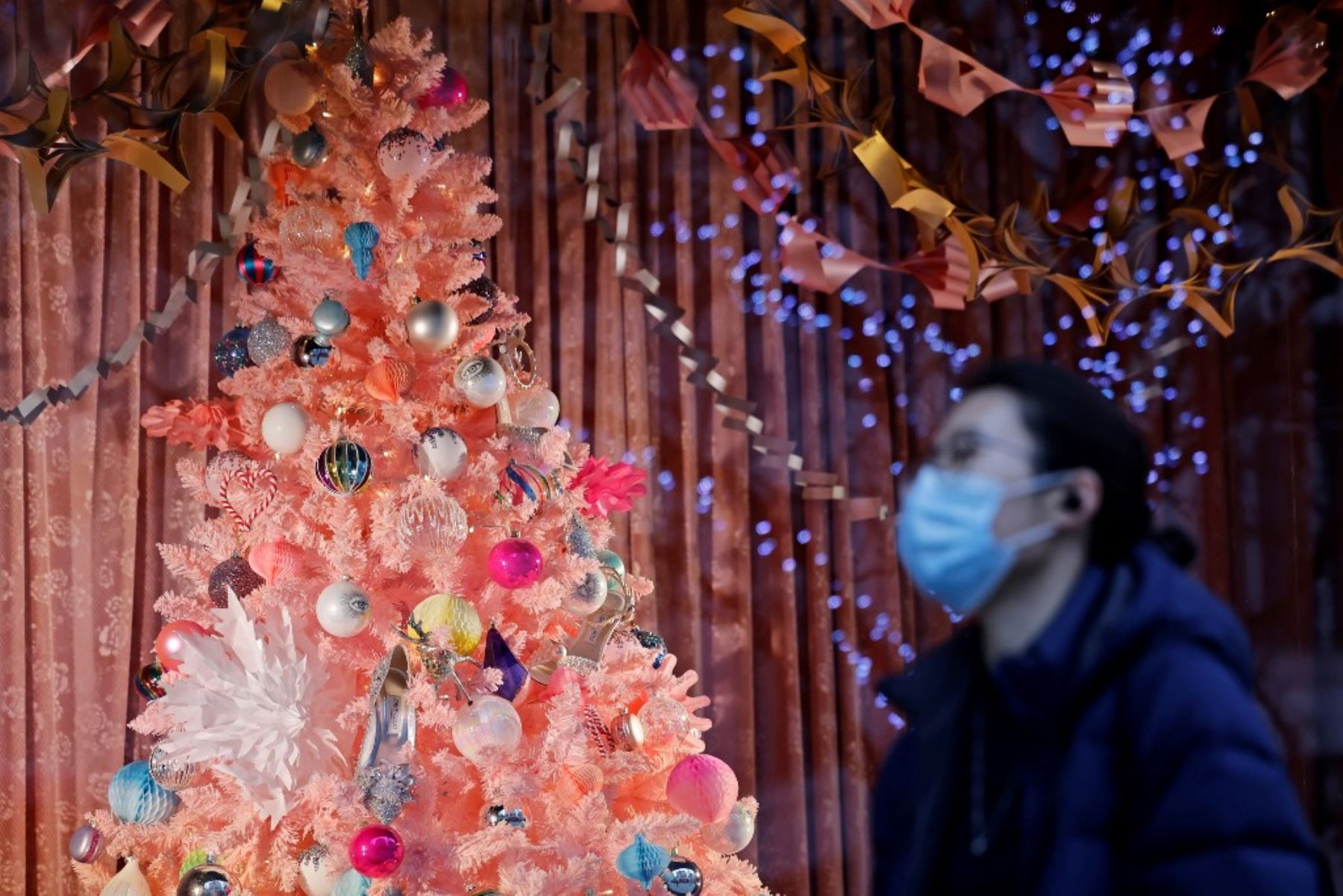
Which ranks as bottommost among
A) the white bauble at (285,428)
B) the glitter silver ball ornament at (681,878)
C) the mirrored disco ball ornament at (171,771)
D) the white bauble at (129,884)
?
the glitter silver ball ornament at (681,878)

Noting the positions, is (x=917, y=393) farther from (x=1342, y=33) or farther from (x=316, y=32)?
(x=316, y=32)

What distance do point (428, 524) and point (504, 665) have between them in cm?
22

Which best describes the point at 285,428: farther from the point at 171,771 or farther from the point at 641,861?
the point at 641,861

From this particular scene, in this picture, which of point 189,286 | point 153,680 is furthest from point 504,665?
point 189,286

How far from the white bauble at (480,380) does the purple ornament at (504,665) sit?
0.33 metres

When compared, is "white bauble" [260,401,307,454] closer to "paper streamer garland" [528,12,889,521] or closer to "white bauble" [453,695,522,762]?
"white bauble" [453,695,522,762]

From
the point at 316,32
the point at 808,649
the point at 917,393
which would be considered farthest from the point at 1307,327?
the point at 316,32

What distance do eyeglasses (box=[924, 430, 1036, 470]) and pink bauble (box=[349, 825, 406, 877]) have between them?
3.34 feet

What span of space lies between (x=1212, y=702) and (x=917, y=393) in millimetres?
2334

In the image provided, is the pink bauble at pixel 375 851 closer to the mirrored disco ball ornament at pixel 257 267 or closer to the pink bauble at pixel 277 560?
the pink bauble at pixel 277 560

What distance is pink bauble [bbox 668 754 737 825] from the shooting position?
175 cm

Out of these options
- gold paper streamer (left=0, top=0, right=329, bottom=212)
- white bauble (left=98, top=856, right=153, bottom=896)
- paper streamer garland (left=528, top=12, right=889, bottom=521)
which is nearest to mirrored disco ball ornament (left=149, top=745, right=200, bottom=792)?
white bauble (left=98, top=856, right=153, bottom=896)

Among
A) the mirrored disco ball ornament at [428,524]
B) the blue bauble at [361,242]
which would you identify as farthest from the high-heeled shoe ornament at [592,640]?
the blue bauble at [361,242]

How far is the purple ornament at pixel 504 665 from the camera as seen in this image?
5.49 feet
